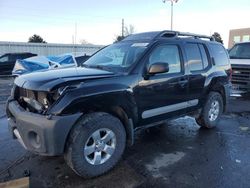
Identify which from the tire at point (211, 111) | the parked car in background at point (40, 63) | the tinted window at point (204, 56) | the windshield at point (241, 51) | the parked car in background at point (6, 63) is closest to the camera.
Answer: the tinted window at point (204, 56)

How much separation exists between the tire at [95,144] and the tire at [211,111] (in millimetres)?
2477

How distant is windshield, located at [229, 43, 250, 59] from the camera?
10789 millimetres

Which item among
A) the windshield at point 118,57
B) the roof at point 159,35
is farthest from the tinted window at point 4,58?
the roof at point 159,35

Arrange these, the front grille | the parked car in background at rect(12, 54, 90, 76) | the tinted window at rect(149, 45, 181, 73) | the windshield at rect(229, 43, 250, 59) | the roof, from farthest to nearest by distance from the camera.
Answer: the parked car in background at rect(12, 54, 90, 76) → the windshield at rect(229, 43, 250, 59) → the front grille → the roof → the tinted window at rect(149, 45, 181, 73)

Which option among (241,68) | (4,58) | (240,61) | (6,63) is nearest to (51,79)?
(241,68)

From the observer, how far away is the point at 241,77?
10266mm

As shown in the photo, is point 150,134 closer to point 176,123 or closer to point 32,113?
point 176,123

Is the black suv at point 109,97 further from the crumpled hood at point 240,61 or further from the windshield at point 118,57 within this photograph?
the crumpled hood at point 240,61

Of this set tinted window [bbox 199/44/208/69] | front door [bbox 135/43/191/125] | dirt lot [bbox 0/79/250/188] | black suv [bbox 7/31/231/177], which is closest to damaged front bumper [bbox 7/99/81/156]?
black suv [bbox 7/31/231/177]

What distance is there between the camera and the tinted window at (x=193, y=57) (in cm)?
504

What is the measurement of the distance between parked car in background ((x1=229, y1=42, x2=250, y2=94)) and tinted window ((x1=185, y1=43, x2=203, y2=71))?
18.3 feet

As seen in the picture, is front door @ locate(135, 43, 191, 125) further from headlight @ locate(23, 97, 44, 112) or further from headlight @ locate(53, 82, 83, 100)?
headlight @ locate(23, 97, 44, 112)

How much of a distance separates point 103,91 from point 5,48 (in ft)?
71.0

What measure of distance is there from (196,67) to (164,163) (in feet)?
6.80
